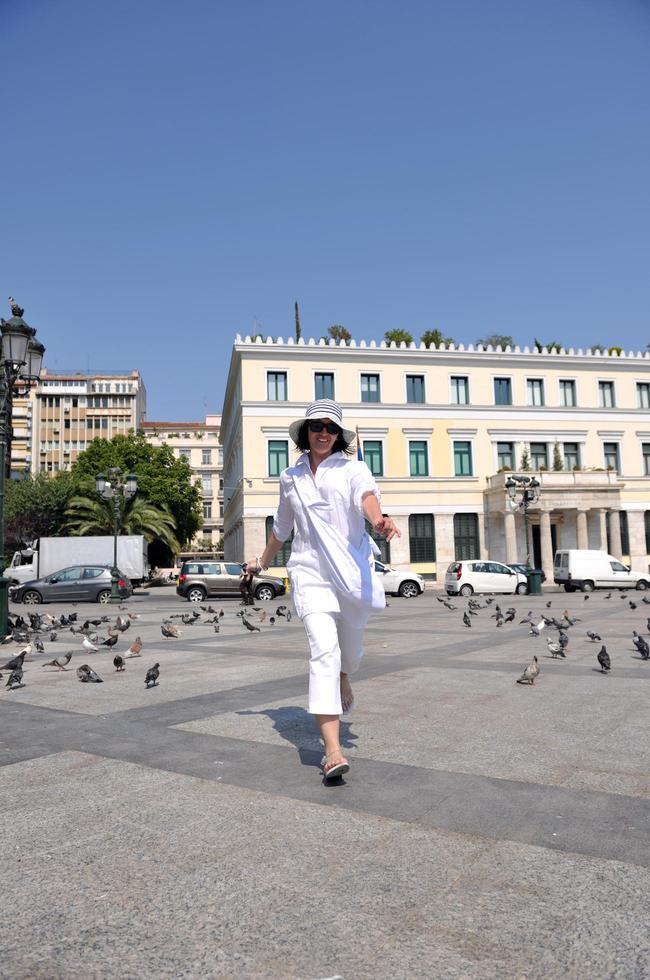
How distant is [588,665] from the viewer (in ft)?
27.4

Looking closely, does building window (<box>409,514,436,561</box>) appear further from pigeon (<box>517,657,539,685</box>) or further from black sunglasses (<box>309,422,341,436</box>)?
black sunglasses (<box>309,422,341,436</box>)

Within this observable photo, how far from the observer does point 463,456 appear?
4241 centimetres

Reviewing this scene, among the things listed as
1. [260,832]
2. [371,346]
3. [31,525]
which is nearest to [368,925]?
[260,832]

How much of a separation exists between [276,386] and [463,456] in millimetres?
11697

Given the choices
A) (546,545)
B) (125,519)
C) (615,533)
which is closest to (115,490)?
(125,519)

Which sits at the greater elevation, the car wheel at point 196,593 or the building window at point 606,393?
the building window at point 606,393

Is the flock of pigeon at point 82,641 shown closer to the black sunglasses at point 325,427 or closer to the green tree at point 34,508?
the black sunglasses at point 325,427

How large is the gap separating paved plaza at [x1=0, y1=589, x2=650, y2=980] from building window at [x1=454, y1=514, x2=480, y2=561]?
1401 inches

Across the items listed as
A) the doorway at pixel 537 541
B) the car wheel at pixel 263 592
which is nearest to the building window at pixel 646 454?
the doorway at pixel 537 541

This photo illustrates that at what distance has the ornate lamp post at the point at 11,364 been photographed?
11820 mm

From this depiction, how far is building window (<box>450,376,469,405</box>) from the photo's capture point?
42531mm

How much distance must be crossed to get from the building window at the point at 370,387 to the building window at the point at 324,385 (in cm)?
183

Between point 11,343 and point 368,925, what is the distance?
1159 cm

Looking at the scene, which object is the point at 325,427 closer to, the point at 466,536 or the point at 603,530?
the point at 466,536
